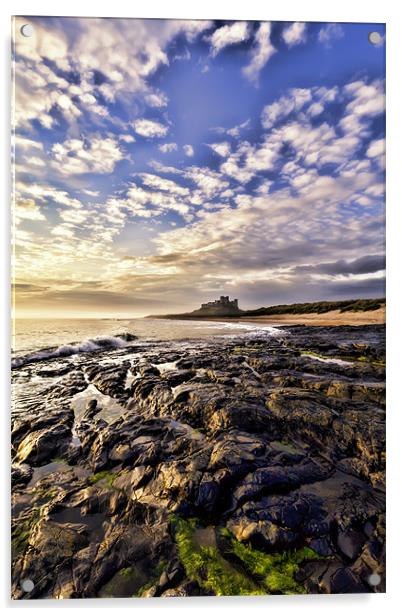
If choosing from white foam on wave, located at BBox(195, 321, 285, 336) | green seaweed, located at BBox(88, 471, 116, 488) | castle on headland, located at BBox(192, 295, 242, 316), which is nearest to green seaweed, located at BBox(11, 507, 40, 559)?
green seaweed, located at BBox(88, 471, 116, 488)

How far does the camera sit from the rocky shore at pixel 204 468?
251cm

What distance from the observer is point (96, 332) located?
10.7 feet

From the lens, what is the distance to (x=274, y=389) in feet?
10.7

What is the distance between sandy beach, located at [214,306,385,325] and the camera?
3.17 metres

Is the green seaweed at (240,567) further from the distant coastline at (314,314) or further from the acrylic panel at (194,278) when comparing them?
the distant coastline at (314,314)

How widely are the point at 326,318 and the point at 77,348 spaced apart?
298 centimetres

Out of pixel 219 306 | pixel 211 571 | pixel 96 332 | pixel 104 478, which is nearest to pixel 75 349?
pixel 96 332

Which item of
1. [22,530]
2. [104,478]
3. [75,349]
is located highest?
[75,349]

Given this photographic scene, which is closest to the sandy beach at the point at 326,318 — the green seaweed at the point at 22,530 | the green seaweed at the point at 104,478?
the green seaweed at the point at 104,478

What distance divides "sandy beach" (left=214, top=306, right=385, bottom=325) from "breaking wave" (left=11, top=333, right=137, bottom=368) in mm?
1250

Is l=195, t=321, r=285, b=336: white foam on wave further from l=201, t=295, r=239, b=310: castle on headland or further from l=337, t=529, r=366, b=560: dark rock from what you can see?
l=337, t=529, r=366, b=560: dark rock

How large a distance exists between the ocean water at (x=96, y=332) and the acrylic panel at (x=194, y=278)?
22 millimetres

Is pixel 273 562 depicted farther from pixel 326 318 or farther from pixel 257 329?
pixel 326 318

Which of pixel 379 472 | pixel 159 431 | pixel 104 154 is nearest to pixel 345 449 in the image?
pixel 379 472
